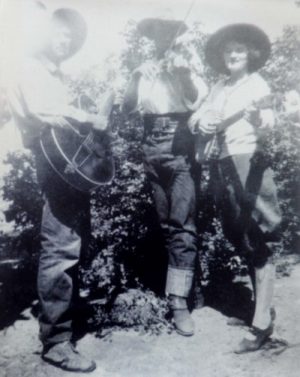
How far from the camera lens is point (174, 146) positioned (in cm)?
278

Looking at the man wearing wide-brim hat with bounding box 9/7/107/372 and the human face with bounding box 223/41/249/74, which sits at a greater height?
the human face with bounding box 223/41/249/74

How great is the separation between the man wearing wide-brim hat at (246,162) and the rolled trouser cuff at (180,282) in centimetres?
39

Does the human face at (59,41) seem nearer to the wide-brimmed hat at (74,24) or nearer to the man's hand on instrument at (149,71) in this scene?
the wide-brimmed hat at (74,24)

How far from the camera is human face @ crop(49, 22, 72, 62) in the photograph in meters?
2.66

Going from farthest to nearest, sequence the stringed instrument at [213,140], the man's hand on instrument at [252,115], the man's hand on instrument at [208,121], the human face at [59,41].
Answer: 1. the human face at [59,41]
2. the man's hand on instrument at [208,121]
3. the stringed instrument at [213,140]
4. the man's hand on instrument at [252,115]

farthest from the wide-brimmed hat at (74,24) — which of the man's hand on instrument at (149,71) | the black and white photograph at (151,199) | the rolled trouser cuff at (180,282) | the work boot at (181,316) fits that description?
the work boot at (181,316)

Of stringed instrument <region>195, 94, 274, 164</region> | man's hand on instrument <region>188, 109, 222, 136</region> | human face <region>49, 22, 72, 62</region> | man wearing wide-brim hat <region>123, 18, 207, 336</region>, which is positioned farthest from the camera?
man wearing wide-brim hat <region>123, 18, 207, 336</region>

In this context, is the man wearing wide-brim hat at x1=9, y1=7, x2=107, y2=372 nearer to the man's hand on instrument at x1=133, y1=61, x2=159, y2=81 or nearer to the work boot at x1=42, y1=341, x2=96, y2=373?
the work boot at x1=42, y1=341, x2=96, y2=373

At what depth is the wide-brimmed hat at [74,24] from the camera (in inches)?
106

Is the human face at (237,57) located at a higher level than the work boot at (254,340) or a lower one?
higher

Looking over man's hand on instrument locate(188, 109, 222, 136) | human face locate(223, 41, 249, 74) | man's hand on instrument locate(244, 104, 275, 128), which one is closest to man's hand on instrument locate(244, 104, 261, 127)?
man's hand on instrument locate(244, 104, 275, 128)

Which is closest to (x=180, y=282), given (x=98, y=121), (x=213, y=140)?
(x=213, y=140)

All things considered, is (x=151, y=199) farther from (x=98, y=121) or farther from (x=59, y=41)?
(x=59, y=41)

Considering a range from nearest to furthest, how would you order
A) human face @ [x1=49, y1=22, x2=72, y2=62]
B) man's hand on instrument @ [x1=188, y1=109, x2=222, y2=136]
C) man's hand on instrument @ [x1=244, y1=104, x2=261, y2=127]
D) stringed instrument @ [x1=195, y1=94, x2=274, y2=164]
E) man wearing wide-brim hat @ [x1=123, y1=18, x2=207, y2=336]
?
man's hand on instrument @ [x1=244, y1=104, x2=261, y2=127] < stringed instrument @ [x1=195, y1=94, x2=274, y2=164] < man's hand on instrument @ [x1=188, y1=109, x2=222, y2=136] < human face @ [x1=49, y1=22, x2=72, y2=62] < man wearing wide-brim hat @ [x1=123, y1=18, x2=207, y2=336]
